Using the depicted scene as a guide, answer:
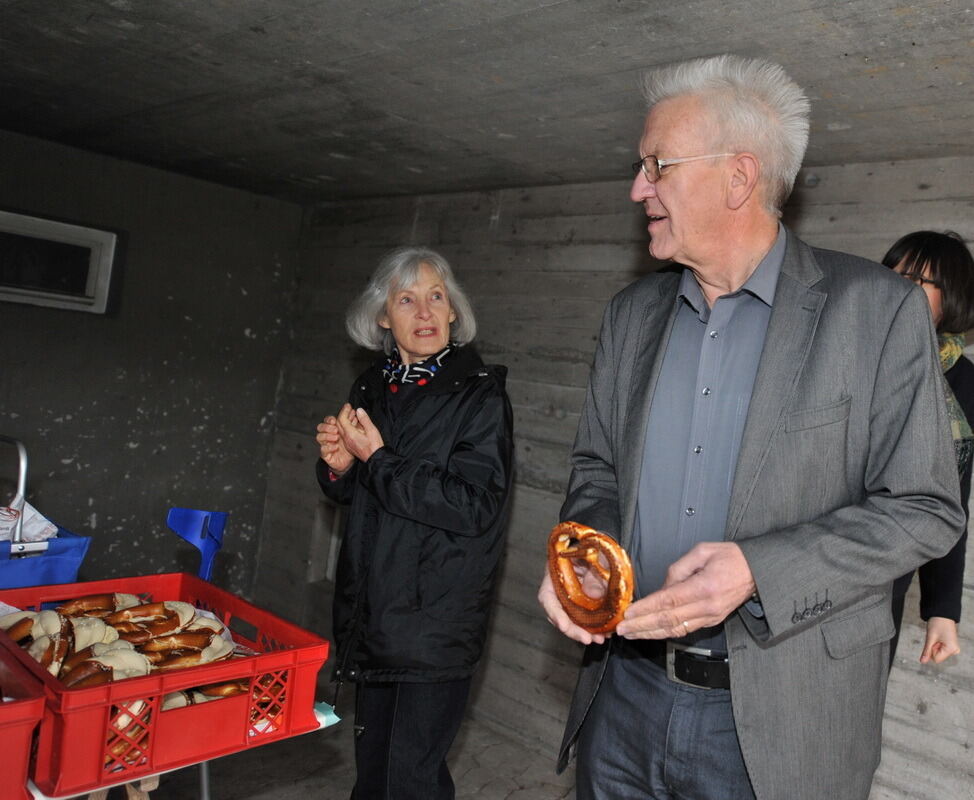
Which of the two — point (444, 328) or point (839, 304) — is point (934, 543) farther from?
point (444, 328)

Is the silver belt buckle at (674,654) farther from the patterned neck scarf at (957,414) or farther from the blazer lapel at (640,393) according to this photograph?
the patterned neck scarf at (957,414)

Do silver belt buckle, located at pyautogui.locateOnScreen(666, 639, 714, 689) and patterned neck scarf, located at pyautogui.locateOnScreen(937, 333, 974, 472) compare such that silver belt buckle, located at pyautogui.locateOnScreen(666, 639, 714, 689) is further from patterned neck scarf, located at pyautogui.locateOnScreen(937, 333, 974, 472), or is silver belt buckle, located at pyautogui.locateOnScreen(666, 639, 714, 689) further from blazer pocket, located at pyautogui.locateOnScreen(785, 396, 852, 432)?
patterned neck scarf, located at pyautogui.locateOnScreen(937, 333, 974, 472)

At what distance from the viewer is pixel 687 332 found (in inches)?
61.4

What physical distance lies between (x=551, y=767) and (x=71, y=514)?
268cm

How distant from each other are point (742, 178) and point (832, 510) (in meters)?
0.58

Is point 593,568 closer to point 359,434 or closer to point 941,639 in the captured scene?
point 359,434

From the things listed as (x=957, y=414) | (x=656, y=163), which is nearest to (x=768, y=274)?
(x=656, y=163)

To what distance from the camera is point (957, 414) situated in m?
2.21

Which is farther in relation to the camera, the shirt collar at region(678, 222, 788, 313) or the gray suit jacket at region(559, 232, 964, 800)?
the shirt collar at region(678, 222, 788, 313)

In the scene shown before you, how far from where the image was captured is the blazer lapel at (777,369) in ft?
4.40

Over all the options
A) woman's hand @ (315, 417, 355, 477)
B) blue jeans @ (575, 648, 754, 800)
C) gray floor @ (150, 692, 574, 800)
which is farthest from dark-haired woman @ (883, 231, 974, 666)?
gray floor @ (150, 692, 574, 800)

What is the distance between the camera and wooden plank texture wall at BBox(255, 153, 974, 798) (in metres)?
2.78

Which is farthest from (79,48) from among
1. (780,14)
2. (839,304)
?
(839,304)

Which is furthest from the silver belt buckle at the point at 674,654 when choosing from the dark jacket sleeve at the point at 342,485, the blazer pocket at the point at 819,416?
the dark jacket sleeve at the point at 342,485
